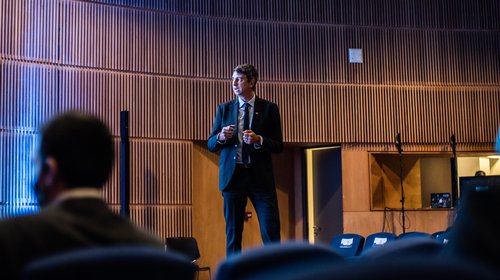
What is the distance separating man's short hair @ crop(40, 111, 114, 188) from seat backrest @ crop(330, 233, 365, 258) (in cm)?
547

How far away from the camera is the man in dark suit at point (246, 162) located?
212 inches

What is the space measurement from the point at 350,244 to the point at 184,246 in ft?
6.04

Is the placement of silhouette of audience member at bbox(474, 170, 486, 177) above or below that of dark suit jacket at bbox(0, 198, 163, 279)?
above

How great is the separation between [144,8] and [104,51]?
0.76 m

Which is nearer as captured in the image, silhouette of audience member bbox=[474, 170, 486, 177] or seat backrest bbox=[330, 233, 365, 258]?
seat backrest bbox=[330, 233, 365, 258]

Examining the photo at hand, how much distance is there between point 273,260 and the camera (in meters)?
1.58

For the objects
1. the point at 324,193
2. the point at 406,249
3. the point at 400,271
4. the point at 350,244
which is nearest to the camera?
the point at 400,271

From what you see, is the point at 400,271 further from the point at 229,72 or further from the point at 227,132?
the point at 229,72

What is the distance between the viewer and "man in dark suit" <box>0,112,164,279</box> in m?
1.77

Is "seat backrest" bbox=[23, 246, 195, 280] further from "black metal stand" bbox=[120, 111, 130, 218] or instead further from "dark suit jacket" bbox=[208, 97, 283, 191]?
"black metal stand" bbox=[120, 111, 130, 218]

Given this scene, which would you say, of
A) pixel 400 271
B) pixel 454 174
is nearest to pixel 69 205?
pixel 400 271

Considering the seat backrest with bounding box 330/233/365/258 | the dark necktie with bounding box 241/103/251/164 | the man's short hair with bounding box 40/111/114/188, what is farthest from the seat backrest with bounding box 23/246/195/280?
the seat backrest with bounding box 330/233/365/258

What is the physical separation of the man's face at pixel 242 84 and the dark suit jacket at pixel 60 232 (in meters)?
3.70

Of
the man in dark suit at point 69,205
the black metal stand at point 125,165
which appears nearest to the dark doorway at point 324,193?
the black metal stand at point 125,165
